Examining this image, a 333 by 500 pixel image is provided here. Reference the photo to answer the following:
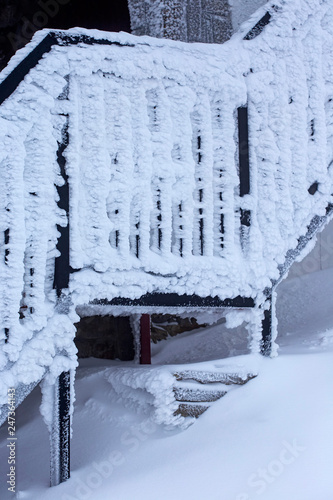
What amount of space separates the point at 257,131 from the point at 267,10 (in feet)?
2.35

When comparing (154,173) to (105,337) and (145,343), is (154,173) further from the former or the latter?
(105,337)

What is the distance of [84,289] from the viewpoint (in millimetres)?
2727

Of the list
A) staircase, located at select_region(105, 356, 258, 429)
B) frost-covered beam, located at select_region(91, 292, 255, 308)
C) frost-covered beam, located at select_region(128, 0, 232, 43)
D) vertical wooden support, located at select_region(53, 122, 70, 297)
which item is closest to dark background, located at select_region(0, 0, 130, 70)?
frost-covered beam, located at select_region(128, 0, 232, 43)

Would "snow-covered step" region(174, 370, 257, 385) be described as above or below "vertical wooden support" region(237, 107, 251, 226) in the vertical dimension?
below

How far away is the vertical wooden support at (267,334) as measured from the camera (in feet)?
10.4

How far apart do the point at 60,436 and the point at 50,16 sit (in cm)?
474

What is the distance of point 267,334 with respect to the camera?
3.21 meters

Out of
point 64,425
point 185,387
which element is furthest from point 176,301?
point 64,425

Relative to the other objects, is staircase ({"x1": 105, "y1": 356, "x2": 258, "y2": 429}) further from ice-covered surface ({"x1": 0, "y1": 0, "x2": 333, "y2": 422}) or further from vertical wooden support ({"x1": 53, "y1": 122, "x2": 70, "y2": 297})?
vertical wooden support ({"x1": 53, "y1": 122, "x2": 70, "y2": 297})

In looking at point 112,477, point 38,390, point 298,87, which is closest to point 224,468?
point 112,477

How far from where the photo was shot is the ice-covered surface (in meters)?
2.62

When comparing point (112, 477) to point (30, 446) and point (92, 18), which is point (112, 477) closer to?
point (30, 446)

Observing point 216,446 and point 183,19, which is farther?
point 183,19

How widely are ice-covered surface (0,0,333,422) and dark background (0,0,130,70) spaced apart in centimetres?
302
